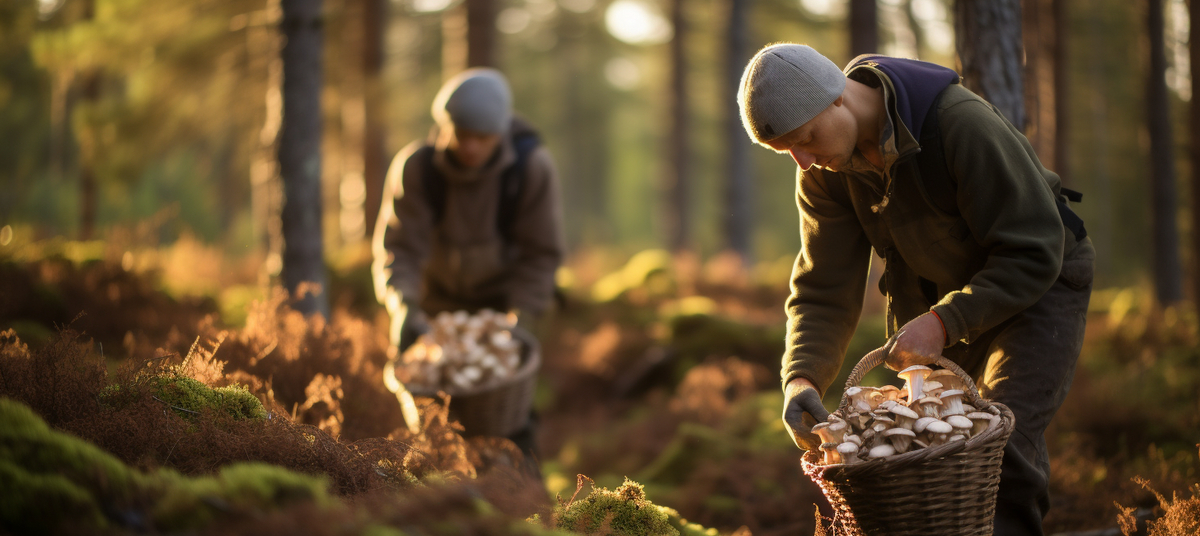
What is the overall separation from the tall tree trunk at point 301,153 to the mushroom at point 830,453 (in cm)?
463

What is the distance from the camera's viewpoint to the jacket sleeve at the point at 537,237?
546 cm

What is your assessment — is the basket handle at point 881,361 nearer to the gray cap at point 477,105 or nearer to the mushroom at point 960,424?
the mushroom at point 960,424

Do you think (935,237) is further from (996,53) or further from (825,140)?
(996,53)

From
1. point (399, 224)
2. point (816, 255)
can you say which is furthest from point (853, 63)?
point (399, 224)

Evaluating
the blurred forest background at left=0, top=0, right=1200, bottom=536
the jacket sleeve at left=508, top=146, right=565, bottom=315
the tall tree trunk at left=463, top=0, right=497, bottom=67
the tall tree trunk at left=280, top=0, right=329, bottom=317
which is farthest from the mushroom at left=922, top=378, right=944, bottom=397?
the tall tree trunk at left=463, top=0, right=497, bottom=67

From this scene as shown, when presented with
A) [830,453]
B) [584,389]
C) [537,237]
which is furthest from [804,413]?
[584,389]

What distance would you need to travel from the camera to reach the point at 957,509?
248 centimetres

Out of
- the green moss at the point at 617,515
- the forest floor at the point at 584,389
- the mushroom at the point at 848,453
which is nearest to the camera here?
the mushroom at the point at 848,453

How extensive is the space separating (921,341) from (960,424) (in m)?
0.31

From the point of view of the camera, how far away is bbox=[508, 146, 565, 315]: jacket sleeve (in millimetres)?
5457

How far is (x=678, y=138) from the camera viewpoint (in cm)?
1867

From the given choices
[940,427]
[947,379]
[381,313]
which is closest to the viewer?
[940,427]

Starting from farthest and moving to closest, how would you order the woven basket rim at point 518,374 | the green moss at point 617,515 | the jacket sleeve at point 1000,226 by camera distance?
1. the woven basket rim at point 518,374
2. the green moss at point 617,515
3. the jacket sleeve at point 1000,226

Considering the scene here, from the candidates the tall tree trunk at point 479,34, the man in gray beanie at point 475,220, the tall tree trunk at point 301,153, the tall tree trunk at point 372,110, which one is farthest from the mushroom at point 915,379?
the tall tree trunk at point 372,110
